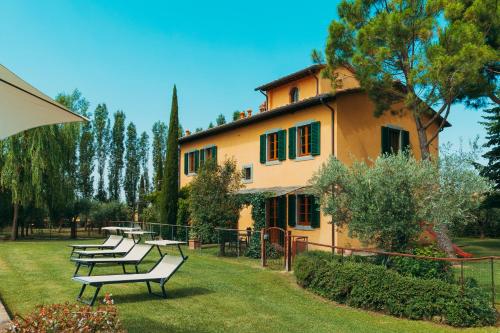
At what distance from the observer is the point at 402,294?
795cm

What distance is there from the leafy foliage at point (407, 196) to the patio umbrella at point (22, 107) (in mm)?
6409

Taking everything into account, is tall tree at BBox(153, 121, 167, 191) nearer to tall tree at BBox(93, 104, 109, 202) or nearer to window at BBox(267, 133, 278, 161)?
tall tree at BBox(93, 104, 109, 202)

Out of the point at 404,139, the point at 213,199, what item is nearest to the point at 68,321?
the point at 213,199

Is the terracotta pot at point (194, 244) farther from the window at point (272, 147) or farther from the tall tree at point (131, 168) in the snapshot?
the tall tree at point (131, 168)

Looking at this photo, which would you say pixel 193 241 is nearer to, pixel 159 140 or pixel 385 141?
pixel 385 141

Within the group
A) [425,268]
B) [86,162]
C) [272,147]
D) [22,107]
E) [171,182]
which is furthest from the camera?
[86,162]

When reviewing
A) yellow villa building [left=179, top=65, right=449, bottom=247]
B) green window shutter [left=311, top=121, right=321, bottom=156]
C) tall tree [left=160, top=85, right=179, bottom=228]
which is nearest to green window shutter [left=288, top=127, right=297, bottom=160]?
yellow villa building [left=179, top=65, right=449, bottom=247]

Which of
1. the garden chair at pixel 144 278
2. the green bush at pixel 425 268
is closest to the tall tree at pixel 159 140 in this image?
the garden chair at pixel 144 278

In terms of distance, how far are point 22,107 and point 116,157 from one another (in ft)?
139

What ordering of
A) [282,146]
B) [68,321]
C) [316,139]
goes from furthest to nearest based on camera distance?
[282,146] < [316,139] < [68,321]

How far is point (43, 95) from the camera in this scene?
4406mm

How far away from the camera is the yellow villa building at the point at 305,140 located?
16.9 m

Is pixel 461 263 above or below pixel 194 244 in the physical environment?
above

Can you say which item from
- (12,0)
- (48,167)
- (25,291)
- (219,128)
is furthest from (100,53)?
(48,167)
